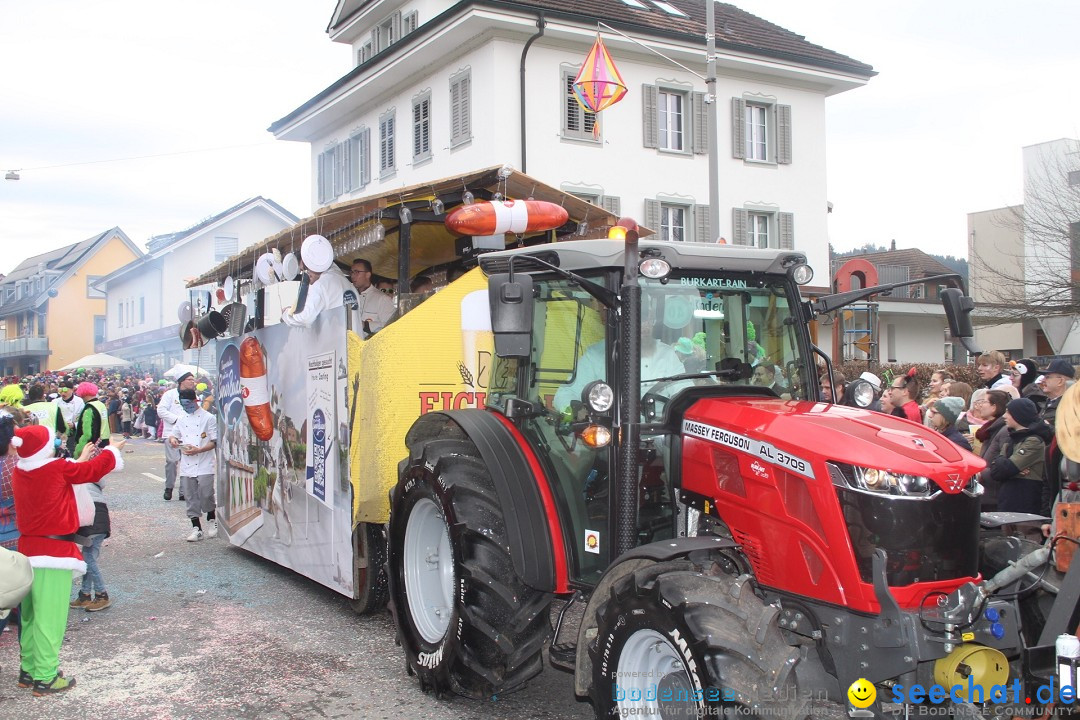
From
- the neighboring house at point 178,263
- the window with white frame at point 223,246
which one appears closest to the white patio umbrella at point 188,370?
the neighboring house at point 178,263

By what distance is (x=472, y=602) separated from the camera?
15.7ft

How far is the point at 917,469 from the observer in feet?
11.7

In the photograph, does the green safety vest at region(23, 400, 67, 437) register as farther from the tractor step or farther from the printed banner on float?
the tractor step

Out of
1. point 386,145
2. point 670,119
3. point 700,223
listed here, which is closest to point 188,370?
point 386,145

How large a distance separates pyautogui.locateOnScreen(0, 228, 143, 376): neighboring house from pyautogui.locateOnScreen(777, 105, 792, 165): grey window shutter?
45753 millimetres

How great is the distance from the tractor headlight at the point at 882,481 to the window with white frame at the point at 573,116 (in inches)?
736

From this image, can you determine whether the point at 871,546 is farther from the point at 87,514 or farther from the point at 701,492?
the point at 87,514

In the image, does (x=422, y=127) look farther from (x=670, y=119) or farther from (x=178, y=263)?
(x=178, y=263)

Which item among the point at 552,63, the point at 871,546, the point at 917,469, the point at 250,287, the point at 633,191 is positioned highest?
the point at 552,63

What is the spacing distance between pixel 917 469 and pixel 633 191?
64.7 ft

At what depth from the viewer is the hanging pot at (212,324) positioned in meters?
10.1

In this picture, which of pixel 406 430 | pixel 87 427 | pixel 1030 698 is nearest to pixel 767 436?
pixel 1030 698

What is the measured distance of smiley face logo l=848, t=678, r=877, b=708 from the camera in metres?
3.38

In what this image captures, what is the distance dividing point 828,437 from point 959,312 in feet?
3.27
